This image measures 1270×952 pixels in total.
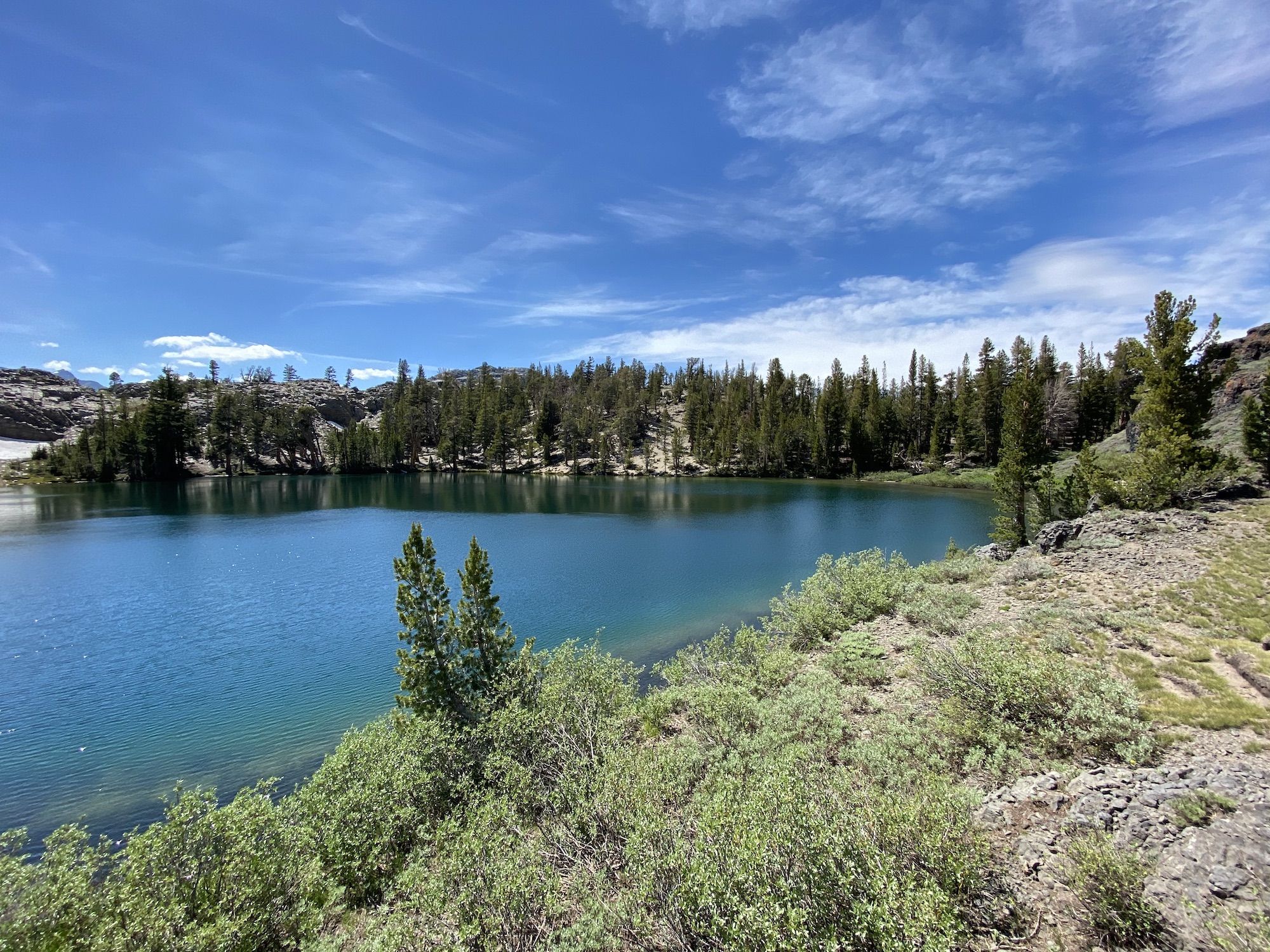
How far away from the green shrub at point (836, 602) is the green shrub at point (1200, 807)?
12.3m

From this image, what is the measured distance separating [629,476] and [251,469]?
89.8m

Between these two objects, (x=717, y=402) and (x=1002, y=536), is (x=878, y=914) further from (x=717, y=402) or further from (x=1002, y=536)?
(x=717, y=402)

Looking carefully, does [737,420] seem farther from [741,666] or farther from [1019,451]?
[741,666]

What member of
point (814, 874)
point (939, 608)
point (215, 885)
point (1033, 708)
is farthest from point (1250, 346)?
point (215, 885)

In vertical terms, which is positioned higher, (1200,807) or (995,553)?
(1200,807)

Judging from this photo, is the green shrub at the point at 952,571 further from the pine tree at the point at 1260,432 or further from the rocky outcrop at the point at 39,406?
the rocky outcrop at the point at 39,406

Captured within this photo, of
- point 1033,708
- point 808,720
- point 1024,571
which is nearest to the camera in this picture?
point 1033,708

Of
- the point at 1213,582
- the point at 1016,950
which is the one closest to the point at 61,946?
the point at 1016,950

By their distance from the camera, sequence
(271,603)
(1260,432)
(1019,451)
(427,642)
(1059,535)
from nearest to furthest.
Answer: (427,642) → (1059,535) → (1260,432) → (1019,451) → (271,603)

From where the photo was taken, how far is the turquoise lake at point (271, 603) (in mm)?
15172

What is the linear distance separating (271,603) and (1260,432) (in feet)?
174

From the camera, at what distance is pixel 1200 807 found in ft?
20.1

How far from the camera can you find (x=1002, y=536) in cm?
Result: 2953

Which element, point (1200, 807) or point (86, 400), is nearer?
point (1200, 807)
